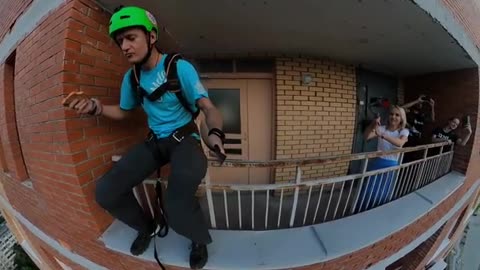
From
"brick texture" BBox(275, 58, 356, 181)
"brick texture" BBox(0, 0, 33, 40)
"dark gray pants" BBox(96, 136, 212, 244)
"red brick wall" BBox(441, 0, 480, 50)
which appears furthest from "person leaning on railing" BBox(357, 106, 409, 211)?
"brick texture" BBox(0, 0, 33, 40)

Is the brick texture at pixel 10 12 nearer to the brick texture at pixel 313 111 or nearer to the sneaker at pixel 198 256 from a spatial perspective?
the sneaker at pixel 198 256

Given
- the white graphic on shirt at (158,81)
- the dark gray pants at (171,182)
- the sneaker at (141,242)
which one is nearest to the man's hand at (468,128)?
the dark gray pants at (171,182)

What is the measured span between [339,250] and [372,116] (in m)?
3.94

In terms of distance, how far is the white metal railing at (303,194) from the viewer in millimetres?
1968

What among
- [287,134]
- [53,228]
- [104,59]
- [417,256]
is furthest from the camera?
[417,256]

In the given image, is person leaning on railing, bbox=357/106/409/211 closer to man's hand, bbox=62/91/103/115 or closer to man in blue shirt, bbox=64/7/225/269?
man in blue shirt, bbox=64/7/225/269

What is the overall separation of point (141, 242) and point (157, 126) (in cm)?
115

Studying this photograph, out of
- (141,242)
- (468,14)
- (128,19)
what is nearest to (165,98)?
(128,19)

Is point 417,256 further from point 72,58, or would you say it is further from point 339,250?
point 72,58

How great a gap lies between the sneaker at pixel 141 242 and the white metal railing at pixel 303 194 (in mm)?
246

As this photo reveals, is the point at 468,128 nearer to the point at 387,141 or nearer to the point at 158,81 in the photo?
the point at 387,141

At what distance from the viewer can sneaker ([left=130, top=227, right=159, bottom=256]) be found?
1879 mm

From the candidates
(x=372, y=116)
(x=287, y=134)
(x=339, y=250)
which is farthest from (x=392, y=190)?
(x=372, y=116)

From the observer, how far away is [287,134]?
3.80m
